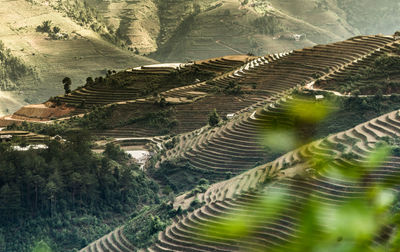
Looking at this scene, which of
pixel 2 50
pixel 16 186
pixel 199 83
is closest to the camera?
pixel 16 186

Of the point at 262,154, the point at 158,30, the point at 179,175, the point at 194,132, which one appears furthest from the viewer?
the point at 158,30

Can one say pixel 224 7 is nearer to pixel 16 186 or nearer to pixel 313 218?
pixel 16 186

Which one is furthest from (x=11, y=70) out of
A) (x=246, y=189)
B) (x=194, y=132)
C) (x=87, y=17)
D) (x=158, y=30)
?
(x=246, y=189)

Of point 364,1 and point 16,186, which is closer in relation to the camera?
point 16,186

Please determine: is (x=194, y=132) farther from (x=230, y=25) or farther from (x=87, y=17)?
(x=230, y=25)

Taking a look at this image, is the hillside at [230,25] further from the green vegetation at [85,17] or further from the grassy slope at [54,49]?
the grassy slope at [54,49]

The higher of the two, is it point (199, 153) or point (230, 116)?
point (230, 116)

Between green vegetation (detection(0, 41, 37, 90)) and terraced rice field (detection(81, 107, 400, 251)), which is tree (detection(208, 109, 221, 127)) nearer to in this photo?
terraced rice field (detection(81, 107, 400, 251))

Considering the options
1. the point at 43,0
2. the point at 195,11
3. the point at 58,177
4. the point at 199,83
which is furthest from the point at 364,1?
the point at 58,177
